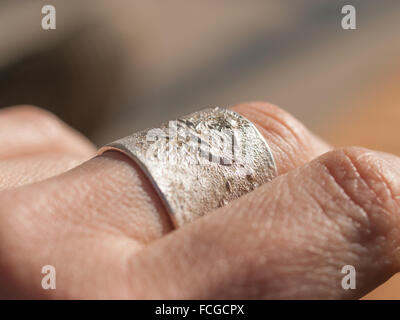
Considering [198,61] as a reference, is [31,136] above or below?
below

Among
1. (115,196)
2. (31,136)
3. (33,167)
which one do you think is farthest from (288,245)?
(31,136)

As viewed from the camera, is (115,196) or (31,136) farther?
(31,136)

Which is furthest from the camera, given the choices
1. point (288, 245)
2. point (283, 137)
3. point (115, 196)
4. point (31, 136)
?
point (31, 136)

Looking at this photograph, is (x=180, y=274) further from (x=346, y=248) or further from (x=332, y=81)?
(x=332, y=81)

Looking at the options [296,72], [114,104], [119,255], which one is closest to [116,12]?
[114,104]

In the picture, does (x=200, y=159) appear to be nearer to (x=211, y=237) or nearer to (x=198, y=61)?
(x=211, y=237)

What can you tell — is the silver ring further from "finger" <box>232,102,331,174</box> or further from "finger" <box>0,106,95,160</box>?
"finger" <box>0,106,95,160</box>

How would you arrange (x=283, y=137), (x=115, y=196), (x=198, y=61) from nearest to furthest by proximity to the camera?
1. (x=115, y=196)
2. (x=283, y=137)
3. (x=198, y=61)

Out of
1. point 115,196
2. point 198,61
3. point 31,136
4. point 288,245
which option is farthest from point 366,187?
point 198,61
